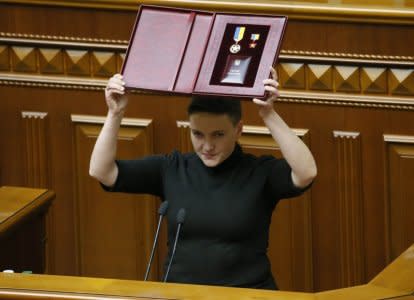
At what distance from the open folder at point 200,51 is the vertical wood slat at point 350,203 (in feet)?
3.48

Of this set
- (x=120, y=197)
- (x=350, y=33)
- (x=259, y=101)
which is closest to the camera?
(x=259, y=101)

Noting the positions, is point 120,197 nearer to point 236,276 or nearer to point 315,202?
point 315,202

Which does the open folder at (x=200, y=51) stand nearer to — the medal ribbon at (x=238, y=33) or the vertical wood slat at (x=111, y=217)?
the medal ribbon at (x=238, y=33)

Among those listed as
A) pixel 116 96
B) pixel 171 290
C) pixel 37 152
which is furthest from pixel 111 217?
pixel 171 290

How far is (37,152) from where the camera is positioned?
15.8 ft

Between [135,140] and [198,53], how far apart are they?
3.93ft

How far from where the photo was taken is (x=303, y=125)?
178 inches

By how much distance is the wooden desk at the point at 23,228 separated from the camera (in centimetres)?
382

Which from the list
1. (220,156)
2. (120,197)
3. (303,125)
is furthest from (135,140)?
(220,156)

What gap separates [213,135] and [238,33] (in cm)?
27

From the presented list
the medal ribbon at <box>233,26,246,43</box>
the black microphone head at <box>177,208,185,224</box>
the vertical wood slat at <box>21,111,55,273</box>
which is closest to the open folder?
the medal ribbon at <box>233,26,246,43</box>

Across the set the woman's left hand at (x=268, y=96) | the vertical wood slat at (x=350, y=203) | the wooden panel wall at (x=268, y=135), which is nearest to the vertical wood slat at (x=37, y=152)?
the wooden panel wall at (x=268, y=135)

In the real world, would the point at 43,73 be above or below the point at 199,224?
above

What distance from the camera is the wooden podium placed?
292 cm
